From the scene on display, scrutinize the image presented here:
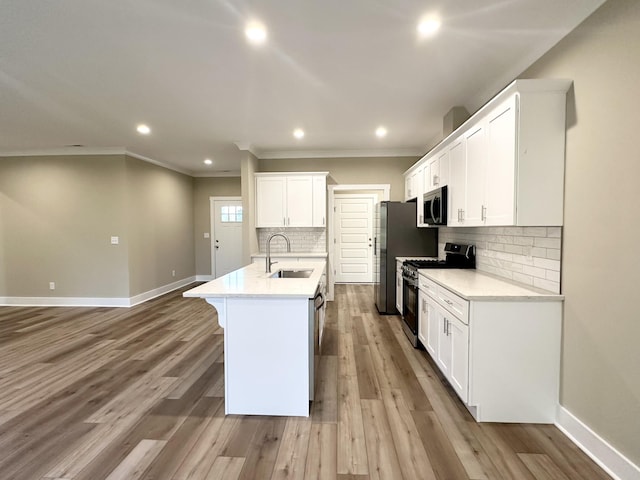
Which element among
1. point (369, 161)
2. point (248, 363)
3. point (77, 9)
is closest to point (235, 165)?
point (369, 161)

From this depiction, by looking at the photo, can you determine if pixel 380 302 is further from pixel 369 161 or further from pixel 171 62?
pixel 171 62

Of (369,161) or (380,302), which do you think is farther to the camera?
(369,161)

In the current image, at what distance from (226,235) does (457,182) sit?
5.49m

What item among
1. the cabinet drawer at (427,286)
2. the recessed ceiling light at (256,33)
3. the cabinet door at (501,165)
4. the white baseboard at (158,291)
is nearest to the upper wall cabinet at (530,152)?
the cabinet door at (501,165)

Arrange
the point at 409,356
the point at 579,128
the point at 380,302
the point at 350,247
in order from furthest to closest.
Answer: the point at 350,247 → the point at 380,302 → the point at 409,356 → the point at 579,128

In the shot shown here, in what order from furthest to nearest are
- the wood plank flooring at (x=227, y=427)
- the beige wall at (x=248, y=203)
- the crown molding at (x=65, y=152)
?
the crown molding at (x=65, y=152), the beige wall at (x=248, y=203), the wood plank flooring at (x=227, y=427)

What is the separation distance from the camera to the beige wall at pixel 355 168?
5.11m

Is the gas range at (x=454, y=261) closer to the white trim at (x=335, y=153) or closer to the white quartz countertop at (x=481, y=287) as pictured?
the white quartz countertop at (x=481, y=287)

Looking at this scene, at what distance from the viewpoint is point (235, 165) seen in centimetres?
619

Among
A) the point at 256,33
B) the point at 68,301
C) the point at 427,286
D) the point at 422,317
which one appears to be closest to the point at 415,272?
the point at 427,286

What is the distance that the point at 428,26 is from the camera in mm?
1901

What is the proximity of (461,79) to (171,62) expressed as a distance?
2470 mm

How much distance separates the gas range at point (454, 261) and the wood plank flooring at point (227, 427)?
2.82 feet

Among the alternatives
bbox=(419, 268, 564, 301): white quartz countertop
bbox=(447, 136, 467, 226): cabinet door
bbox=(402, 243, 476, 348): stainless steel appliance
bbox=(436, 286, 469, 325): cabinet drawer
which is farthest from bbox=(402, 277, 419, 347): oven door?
bbox=(447, 136, 467, 226): cabinet door
